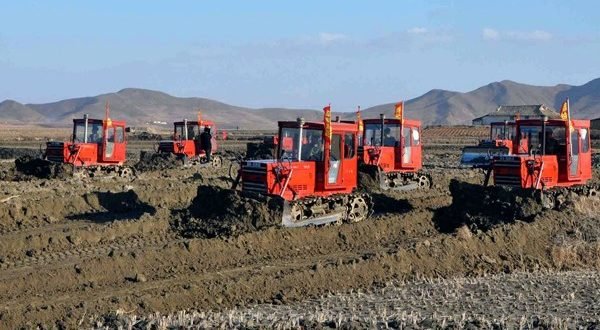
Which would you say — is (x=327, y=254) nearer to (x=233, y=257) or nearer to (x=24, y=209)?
(x=233, y=257)

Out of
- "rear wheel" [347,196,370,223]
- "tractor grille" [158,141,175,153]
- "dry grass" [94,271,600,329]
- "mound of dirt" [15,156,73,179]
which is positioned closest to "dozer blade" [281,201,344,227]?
"rear wheel" [347,196,370,223]

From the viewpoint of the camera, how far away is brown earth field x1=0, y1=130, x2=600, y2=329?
11250 mm

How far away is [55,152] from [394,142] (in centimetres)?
1196

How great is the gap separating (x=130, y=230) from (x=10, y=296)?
17.9ft

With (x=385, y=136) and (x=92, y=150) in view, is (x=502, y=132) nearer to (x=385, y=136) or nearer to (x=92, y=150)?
(x=385, y=136)

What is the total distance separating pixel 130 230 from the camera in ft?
60.0

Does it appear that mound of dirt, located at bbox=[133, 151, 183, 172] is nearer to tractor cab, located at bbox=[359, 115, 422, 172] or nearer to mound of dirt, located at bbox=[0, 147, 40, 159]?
tractor cab, located at bbox=[359, 115, 422, 172]

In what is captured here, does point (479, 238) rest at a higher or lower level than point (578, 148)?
lower

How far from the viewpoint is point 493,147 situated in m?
36.6

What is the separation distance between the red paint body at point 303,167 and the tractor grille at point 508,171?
418 centimetres

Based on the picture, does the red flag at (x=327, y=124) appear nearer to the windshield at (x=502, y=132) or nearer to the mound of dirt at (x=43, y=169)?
the mound of dirt at (x=43, y=169)

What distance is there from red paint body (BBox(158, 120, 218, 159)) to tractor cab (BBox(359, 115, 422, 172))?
1163 centimetres

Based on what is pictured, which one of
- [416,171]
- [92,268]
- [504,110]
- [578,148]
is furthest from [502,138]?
[504,110]

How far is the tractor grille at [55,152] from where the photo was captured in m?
29.5
